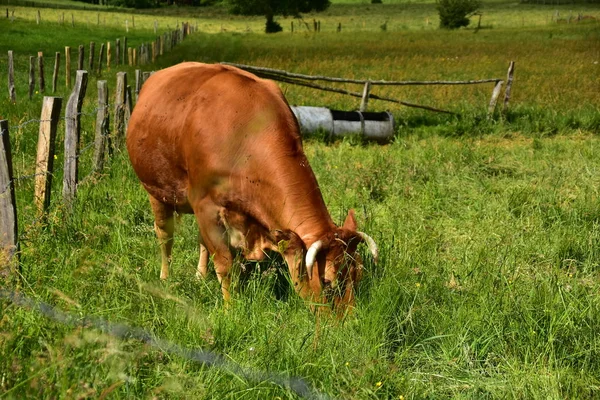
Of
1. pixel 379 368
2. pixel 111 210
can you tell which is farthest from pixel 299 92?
pixel 379 368

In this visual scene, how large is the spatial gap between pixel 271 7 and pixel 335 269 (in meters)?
59.1

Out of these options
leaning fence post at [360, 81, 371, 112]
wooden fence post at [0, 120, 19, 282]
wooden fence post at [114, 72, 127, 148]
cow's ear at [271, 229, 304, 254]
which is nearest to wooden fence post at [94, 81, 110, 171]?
wooden fence post at [114, 72, 127, 148]

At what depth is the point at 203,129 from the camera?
4422 millimetres

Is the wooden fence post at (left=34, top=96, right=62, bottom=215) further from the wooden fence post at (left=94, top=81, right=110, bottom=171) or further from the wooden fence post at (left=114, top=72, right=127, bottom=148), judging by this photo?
the wooden fence post at (left=114, top=72, right=127, bottom=148)

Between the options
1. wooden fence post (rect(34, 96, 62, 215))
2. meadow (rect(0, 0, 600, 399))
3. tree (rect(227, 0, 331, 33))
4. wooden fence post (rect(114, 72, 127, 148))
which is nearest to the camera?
meadow (rect(0, 0, 600, 399))

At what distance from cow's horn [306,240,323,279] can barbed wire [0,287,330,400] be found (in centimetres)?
72

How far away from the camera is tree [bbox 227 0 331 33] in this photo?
59.4 meters

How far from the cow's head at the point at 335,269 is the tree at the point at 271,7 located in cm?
5715

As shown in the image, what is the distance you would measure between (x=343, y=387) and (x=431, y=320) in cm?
100

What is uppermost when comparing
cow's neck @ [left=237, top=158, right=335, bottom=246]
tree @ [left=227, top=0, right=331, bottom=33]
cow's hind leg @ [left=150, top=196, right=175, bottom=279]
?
tree @ [left=227, top=0, right=331, bottom=33]

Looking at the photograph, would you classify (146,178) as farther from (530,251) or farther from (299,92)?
(299,92)

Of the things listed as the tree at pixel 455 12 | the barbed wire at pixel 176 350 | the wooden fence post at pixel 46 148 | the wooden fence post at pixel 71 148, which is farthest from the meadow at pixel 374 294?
the tree at pixel 455 12

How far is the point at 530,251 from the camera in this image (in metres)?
5.84

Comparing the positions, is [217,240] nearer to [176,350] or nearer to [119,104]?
[176,350]
